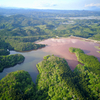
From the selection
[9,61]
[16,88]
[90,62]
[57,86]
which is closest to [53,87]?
[57,86]

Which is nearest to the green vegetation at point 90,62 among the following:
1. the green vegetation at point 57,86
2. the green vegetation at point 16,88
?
the green vegetation at point 57,86

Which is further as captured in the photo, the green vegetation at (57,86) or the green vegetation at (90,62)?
the green vegetation at (90,62)

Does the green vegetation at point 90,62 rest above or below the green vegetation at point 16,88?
below

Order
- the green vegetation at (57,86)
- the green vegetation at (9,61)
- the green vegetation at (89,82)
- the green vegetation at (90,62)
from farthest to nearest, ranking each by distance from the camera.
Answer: the green vegetation at (9,61), the green vegetation at (90,62), the green vegetation at (89,82), the green vegetation at (57,86)

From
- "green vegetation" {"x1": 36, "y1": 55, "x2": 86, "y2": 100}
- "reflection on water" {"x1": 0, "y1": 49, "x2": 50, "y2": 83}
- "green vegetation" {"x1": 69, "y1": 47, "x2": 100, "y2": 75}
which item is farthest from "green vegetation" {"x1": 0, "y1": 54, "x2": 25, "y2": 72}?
"green vegetation" {"x1": 69, "y1": 47, "x2": 100, "y2": 75}

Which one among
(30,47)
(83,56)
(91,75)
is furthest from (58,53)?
(91,75)

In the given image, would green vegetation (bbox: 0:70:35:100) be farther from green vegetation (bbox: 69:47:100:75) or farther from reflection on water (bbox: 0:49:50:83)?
green vegetation (bbox: 69:47:100:75)

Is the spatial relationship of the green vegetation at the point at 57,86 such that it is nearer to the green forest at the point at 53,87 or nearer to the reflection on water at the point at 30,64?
the green forest at the point at 53,87

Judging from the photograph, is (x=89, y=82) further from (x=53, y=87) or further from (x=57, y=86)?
(x=53, y=87)
